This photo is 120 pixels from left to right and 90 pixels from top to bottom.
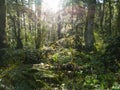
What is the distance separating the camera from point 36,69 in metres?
6.07

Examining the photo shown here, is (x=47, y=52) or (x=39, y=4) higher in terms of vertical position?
(x=39, y=4)

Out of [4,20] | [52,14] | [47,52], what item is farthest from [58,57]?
[52,14]

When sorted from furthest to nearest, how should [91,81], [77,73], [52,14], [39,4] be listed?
1. [52,14]
2. [39,4]
3. [77,73]
4. [91,81]

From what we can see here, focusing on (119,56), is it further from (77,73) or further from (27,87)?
(27,87)

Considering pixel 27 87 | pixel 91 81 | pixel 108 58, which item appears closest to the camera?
pixel 27 87

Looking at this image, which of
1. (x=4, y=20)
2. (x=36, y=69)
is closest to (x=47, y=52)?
(x=4, y=20)

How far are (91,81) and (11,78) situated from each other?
182 centimetres

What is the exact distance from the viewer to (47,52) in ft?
31.0

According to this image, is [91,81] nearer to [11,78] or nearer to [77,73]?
[77,73]

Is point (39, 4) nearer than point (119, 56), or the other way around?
point (119, 56)

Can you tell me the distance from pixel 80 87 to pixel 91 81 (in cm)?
48

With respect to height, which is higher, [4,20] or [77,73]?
[4,20]

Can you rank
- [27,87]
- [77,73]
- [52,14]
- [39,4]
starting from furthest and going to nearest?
[52,14]
[39,4]
[77,73]
[27,87]

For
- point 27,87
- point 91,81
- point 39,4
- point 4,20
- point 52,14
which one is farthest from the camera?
point 52,14
